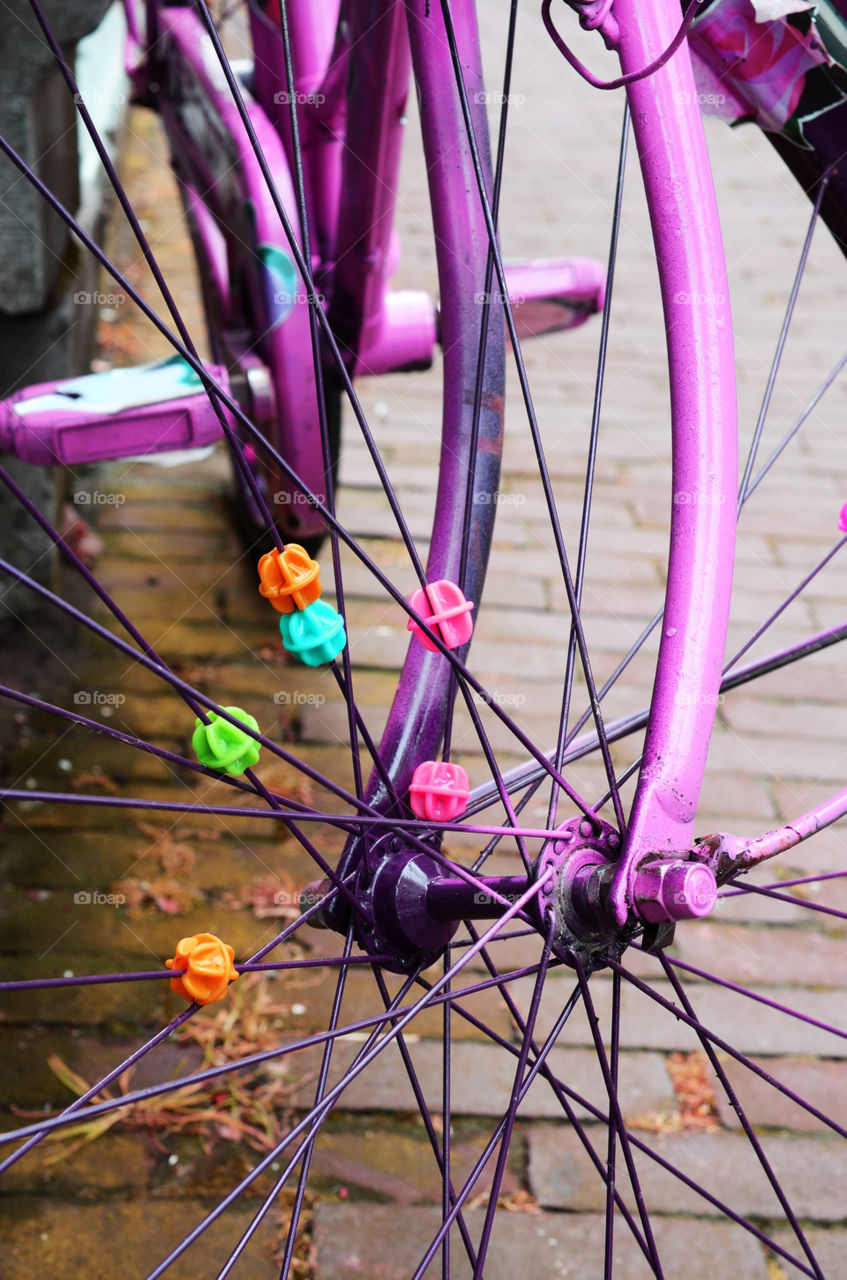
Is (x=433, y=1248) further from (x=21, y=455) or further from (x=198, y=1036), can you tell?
(x=21, y=455)

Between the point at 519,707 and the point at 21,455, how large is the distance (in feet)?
3.13

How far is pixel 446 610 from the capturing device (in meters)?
0.92

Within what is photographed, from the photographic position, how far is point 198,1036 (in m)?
1.53

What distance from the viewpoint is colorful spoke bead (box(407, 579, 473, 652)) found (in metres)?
0.92

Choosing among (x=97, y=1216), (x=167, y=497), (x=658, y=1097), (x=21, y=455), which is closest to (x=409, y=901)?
(x=97, y=1216)

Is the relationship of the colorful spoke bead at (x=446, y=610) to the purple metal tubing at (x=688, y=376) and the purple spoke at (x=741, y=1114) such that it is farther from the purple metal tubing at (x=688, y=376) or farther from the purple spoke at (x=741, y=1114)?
the purple spoke at (x=741, y=1114)

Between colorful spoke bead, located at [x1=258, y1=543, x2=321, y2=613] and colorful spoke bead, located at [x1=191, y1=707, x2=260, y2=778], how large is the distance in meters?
0.09

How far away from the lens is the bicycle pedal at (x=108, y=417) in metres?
1.55
